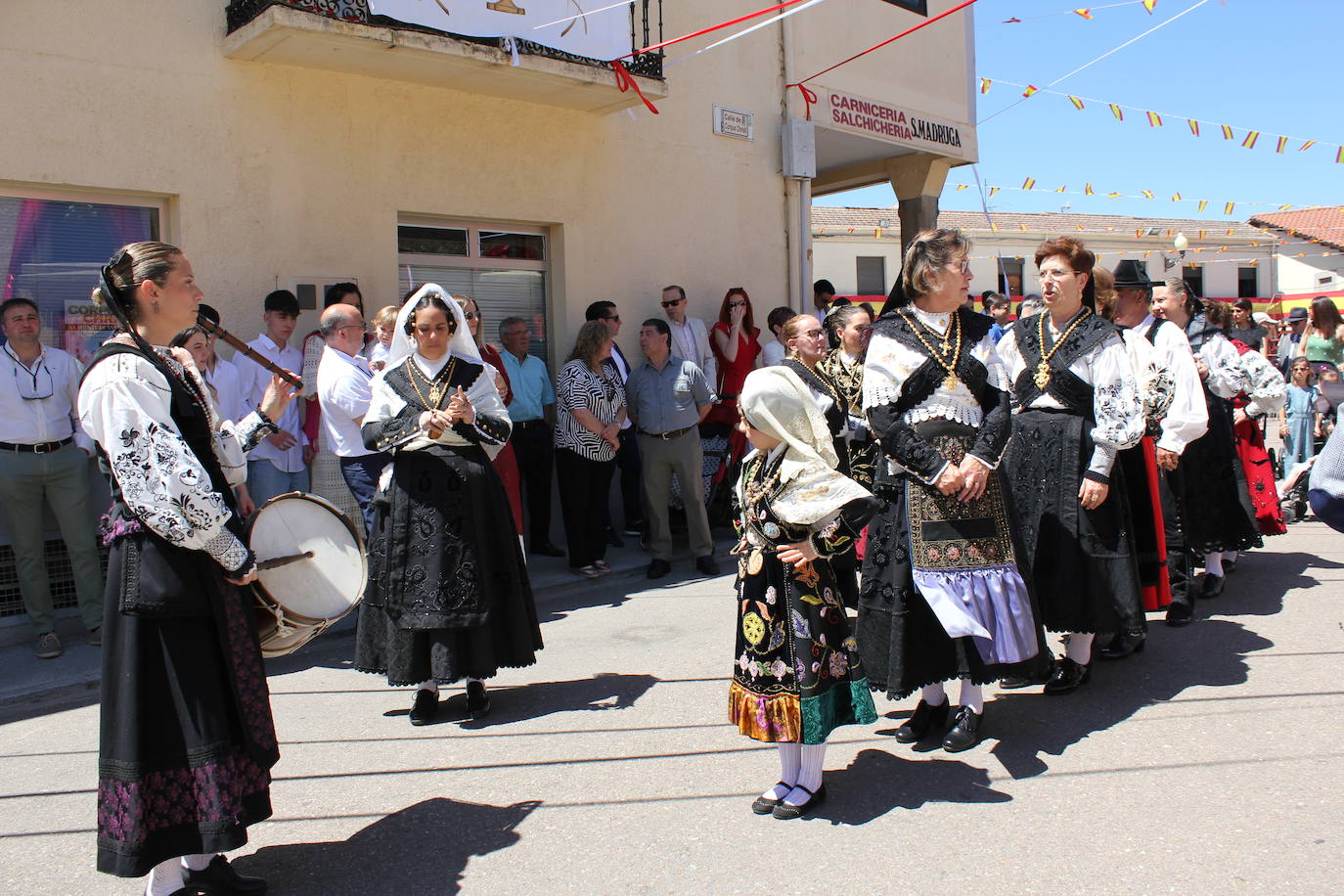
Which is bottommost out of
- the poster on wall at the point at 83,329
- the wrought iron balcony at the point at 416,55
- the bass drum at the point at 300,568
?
the bass drum at the point at 300,568

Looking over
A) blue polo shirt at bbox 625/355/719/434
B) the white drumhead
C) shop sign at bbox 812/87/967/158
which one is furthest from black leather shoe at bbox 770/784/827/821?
shop sign at bbox 812/87/967/158

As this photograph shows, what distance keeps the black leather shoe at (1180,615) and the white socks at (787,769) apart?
11.3ft

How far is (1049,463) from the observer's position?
500cm

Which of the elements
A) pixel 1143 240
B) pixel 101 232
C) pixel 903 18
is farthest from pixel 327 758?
pixel 1143 240

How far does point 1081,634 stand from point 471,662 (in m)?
2.84

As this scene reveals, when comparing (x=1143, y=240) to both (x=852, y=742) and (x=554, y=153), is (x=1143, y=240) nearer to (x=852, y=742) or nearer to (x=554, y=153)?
(x=554, y=153)

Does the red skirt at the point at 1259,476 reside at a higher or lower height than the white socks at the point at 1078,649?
higher

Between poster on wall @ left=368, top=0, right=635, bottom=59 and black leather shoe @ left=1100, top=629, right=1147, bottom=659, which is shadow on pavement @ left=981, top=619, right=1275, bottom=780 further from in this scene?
poster on wall @ left=368, top=0, right=635, bottom=59

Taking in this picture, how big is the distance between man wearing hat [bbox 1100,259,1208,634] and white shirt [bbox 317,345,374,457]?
424 centimetres

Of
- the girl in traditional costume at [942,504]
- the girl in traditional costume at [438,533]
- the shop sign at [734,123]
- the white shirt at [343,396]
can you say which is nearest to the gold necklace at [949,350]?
the girl in traditional costume at [942,504]

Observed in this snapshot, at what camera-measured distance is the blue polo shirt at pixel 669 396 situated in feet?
26.8

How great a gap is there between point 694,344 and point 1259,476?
15.5 ft

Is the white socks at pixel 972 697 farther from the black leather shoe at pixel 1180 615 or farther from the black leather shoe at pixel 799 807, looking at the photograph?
the black leather shoe at pixel 1180 615

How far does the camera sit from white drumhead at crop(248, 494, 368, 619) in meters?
3.48
